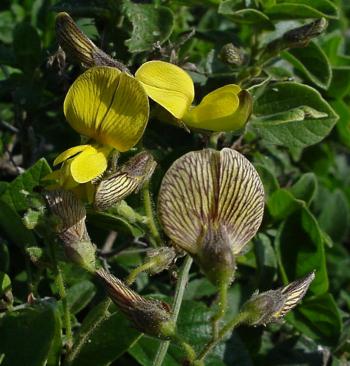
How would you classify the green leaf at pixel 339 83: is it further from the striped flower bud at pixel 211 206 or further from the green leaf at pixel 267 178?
the striped flower bud at pixel 211 206

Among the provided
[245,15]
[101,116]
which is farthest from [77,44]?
[245,15]

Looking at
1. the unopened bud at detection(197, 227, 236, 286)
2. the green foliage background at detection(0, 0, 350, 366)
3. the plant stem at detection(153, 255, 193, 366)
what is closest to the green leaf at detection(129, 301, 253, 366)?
the green foliage background at detection(0, 0, 350, 366)

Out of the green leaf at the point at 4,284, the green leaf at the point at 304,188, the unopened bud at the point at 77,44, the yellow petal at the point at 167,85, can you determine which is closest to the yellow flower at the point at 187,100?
the yellow petal at the point at 167,85

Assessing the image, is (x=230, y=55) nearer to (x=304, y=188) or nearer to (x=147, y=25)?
(x=147, y=25)

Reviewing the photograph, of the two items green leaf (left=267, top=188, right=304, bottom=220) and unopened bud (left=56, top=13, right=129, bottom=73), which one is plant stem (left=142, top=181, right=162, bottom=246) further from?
green leaf (left=267, top=188, right=304, bottom=220)

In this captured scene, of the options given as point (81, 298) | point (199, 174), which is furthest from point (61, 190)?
point (81, 298)

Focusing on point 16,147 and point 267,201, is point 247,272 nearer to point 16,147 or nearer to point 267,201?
point 267,201
